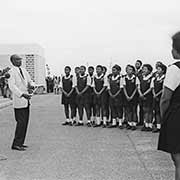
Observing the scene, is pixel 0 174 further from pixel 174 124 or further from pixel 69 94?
pixel 69 94

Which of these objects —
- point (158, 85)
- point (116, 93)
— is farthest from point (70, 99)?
point (158, 85)

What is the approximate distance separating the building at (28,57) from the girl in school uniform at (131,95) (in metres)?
23.5

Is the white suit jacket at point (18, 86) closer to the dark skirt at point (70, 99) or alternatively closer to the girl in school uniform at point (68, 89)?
the girl in school uniform at point (68, 89)

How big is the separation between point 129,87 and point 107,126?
1.47m

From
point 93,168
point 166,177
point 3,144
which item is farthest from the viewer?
point 3,144

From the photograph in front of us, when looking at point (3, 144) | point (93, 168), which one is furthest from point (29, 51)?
point (93, 168)

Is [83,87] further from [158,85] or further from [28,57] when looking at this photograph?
[28,57]

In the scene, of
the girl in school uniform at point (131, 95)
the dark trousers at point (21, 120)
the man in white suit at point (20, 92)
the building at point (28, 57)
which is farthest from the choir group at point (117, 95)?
the building at point (28, 57)

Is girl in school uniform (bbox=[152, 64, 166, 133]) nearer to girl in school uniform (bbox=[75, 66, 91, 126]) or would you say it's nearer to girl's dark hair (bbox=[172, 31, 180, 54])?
girl in school uniform (bbox=[75, 66, 91, 126])

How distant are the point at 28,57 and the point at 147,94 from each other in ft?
82.4

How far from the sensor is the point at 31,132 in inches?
432

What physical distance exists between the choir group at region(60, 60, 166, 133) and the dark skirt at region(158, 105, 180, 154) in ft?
20.1

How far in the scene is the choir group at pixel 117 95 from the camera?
34.7 ft

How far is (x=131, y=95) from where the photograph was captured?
434 inches
